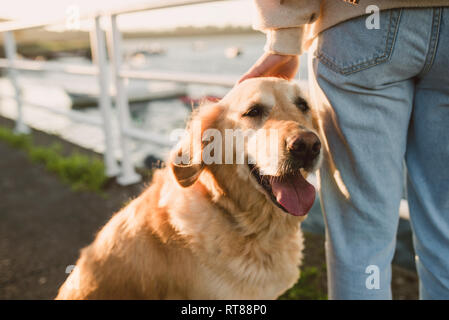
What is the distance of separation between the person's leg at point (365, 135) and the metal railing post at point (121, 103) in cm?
249

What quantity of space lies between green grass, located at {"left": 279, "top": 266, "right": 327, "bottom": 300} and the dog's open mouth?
842mm

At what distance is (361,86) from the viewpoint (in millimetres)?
1146

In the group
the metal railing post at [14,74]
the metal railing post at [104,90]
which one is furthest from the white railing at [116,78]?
the metal railing post at [14,74]

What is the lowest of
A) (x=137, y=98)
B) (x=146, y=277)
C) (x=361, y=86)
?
(x=137, y=98)

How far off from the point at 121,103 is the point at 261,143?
7.68 ft

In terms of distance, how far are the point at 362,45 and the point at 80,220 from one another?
273 cm

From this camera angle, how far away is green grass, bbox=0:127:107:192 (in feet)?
11.9

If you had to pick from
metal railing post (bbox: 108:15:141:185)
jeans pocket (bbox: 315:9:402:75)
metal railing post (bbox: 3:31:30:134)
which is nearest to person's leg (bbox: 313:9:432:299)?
jeans pocket (bbox: 315:9:402:75)

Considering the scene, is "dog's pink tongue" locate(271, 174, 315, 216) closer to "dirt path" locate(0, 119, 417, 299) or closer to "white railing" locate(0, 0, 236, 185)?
"dirt path" locate(0, 119, 417, 299)

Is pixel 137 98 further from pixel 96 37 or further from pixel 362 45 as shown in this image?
pixel 362 45

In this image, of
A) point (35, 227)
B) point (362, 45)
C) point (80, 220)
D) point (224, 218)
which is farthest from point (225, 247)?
point (35, 227)

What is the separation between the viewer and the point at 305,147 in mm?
1354

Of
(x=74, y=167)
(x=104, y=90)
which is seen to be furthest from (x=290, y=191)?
(x=74, y=167)
